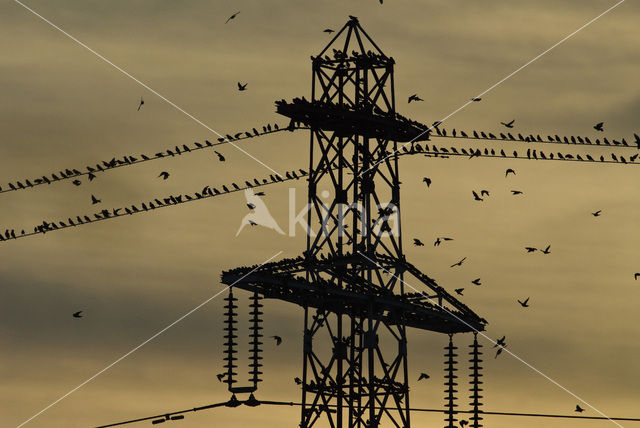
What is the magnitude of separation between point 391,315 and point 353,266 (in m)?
5.28

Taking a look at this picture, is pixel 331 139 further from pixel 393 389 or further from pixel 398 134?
pixel 393 389

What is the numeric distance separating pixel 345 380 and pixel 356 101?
15.7 m

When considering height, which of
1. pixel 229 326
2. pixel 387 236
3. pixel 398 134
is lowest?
pixel 229 326

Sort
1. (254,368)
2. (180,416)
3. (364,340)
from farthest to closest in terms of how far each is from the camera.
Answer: (364,340)
(254,368)
(180,416)

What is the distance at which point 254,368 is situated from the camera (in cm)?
8794

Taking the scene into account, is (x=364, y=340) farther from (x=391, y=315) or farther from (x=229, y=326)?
(x=229, y=326)

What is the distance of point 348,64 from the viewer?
9550cm

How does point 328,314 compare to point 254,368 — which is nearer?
point 254,368

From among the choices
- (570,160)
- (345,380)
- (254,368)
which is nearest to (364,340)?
(345,380)

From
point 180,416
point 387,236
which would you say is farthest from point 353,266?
point 180,416

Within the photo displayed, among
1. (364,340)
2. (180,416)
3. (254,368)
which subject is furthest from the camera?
(364,340)

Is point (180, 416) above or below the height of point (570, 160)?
below

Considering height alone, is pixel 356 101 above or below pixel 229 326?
above

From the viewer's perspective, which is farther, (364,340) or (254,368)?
(364,340)
